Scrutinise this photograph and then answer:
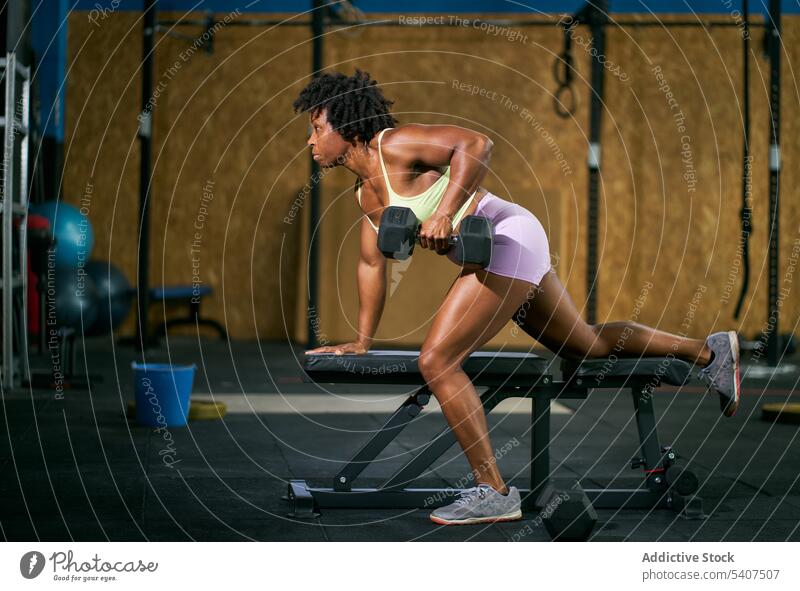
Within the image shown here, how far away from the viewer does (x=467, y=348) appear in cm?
363

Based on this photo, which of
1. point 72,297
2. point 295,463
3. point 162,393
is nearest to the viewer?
point 295,463

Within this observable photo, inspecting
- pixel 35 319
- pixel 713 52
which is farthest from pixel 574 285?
pixel 35 319

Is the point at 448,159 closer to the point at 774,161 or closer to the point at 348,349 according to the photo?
the point at 348,349

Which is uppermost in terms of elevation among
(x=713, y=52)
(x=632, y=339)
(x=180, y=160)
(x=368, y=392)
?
(x=713, y=52)

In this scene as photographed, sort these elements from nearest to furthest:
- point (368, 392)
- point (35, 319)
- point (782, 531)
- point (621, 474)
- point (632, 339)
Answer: point (782, 531), point (632, 339), point (621, 474), point (368, 392), point (35, 319)

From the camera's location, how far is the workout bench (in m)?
3.72

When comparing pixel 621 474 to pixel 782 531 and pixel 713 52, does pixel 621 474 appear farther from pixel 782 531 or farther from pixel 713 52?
pixel 713 52

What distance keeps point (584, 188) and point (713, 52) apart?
1.76 meters

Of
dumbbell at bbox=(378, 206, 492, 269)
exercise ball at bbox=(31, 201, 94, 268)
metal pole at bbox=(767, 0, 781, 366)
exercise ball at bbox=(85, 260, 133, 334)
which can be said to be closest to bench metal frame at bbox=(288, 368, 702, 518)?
dumbbell at bbox=(378, 206, 492, 269)

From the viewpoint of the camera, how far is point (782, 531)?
11.7 ft

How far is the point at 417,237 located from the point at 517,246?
332 millimetres

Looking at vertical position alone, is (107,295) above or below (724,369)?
below

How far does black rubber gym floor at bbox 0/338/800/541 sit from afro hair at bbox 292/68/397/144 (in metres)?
1.27
